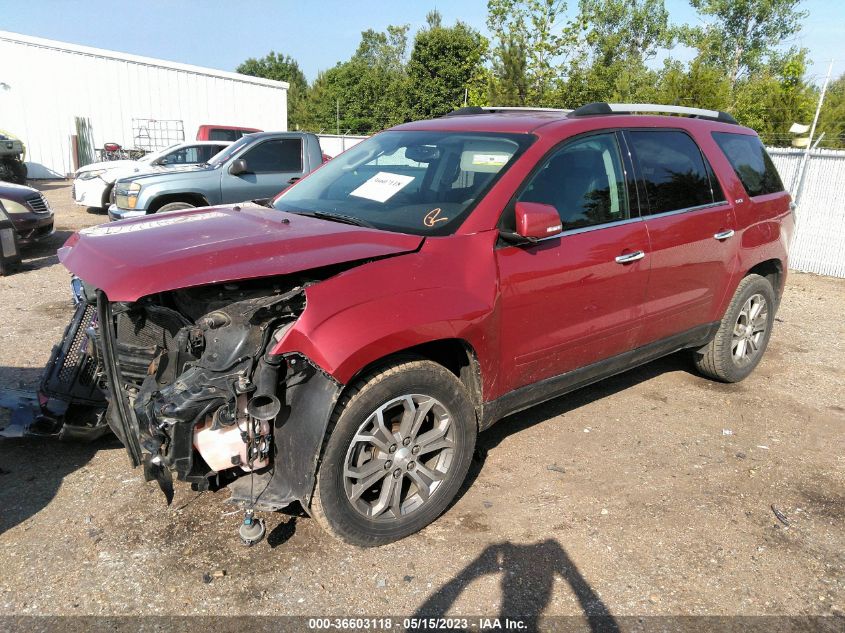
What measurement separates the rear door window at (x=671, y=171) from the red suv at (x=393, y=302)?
16 millimetres

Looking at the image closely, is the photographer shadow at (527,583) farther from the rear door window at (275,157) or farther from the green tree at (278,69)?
the green tree at (278,69)

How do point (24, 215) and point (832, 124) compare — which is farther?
point (832, 124)

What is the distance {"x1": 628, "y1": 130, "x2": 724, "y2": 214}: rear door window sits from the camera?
12.5 feet

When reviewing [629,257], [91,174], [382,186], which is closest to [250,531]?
[382,186]

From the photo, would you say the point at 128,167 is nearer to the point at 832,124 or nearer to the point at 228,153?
the point at 228,153

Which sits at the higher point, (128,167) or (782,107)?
(782,107)

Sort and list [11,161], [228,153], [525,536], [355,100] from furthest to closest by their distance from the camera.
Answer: [355,100], [11,161], [228,153], [525,536]

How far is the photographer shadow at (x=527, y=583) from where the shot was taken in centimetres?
253

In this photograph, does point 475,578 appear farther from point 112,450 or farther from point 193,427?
point 112,450

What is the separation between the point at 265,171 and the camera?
9461 millimetres

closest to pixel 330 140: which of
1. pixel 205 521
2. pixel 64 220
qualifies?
pixel 64 220

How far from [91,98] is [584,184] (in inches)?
942

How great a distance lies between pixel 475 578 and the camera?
8.97 feet

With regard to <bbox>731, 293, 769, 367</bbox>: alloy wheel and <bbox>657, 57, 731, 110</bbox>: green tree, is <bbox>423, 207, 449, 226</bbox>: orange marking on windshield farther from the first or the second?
<bbox>657, 57, 731, 110</bbox>: green tree
